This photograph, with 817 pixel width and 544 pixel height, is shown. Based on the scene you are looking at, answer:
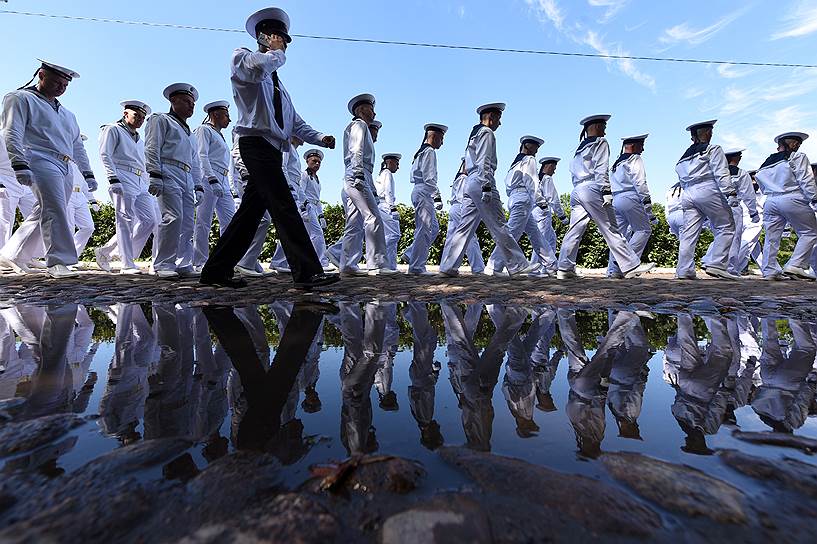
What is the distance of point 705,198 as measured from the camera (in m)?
6.80

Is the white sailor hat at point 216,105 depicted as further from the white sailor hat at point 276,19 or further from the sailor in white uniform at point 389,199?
the sailor in white uniform at point 389,199

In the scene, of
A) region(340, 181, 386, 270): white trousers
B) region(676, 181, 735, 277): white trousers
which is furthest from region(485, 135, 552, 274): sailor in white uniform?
region(340, 181, 386, 270): white trousers

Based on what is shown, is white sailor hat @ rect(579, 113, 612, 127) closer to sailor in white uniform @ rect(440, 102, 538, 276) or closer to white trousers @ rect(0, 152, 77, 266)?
sailor in white uniform @ rect(440, 102, 538, 276)

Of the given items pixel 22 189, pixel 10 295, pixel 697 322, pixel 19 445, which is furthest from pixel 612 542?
pixel 22 189

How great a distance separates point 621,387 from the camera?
4.51 ft

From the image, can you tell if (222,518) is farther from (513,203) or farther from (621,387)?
(513,203)

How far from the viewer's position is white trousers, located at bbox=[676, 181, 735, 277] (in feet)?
22.2

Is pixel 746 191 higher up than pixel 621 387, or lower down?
higher up

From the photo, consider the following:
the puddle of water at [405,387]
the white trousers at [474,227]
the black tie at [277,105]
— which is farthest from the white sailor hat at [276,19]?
the white trousers at [474,227]

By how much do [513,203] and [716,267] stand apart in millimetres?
3605

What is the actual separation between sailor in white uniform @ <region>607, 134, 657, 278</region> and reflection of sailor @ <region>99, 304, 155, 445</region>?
23.0 feet

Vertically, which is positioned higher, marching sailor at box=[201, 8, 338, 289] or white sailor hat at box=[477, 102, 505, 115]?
white sailor hat at box=[477, 102, 505, 115]

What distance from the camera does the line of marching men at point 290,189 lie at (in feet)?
13.3

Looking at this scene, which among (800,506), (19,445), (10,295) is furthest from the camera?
(10,295)
